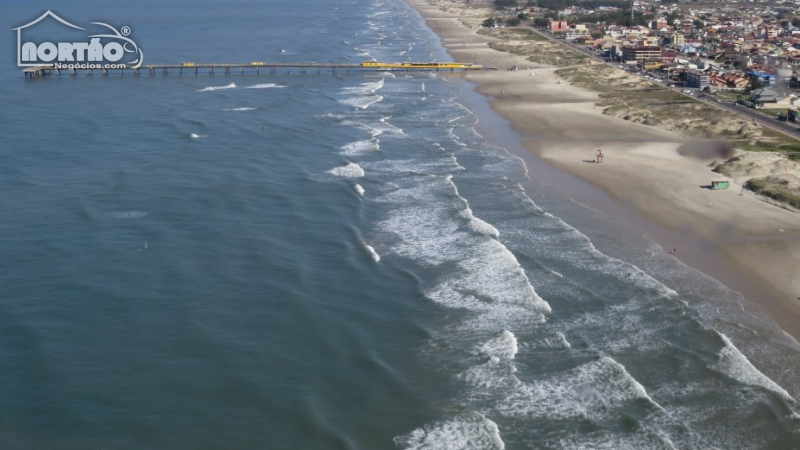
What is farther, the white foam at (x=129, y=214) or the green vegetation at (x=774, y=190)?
the green vegetation at (x=774, y=190)

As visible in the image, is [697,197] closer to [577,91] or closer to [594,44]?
[577,91]

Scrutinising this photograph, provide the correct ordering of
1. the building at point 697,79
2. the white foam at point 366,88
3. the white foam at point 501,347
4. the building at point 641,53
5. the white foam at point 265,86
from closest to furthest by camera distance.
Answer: the white foam at point 501,347, the building at point 697,79, the white foam at point 366,88, the white foam at point 265,86, the building at point 641,53

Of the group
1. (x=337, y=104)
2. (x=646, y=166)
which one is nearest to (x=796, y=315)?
(x=646, y=166)

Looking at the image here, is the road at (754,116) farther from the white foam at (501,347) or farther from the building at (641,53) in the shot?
the white foam at (501,347)

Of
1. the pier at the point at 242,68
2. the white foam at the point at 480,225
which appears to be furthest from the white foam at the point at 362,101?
the white foam at the point at 480,225

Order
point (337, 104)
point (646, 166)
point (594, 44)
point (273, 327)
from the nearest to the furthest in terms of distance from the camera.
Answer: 1. point (273, 327)
2. point (646, 166)
3. point (337, 104)
4. point (594, 44)

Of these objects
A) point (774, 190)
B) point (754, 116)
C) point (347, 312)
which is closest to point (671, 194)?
point (774, 190)

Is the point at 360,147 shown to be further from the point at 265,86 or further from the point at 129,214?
A: the point at 265,86
